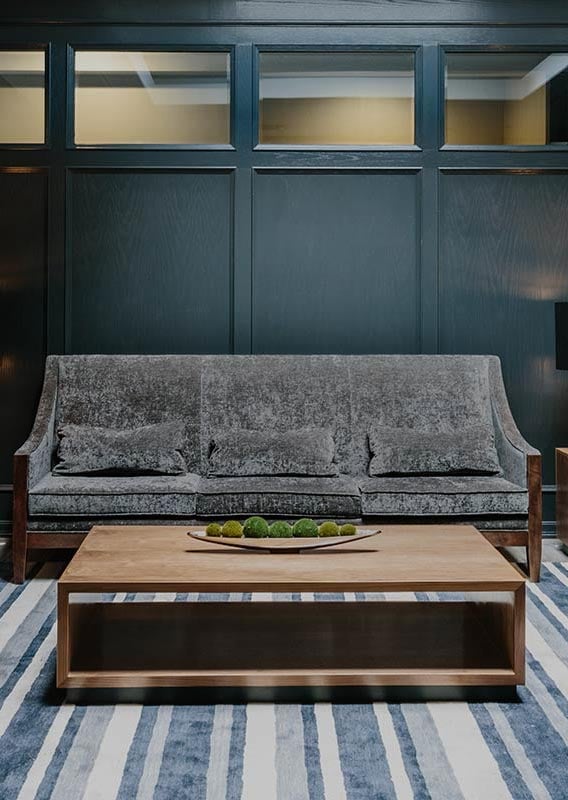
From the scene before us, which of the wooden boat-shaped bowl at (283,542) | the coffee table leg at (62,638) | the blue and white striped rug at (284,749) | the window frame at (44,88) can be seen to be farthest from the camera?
the window frame at (44,88)

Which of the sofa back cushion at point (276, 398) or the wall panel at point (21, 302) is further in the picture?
the wall panel at point (21, 302)

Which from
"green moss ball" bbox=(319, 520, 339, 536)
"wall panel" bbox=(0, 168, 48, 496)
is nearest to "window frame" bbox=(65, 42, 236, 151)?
"wall panel" bbox=(0, 168, 48, 496)

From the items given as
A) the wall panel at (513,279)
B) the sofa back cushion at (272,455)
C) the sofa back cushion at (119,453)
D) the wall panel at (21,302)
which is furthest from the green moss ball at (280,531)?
the wall panel at (21,302)

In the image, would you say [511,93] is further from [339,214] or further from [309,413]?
[309,413]

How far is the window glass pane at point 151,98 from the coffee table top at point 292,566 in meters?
2.41

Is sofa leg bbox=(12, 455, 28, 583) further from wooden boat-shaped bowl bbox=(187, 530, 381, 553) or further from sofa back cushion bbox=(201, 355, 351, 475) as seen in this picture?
wooden boat-shaped bowl bbox=(187, 530, 381, 553)

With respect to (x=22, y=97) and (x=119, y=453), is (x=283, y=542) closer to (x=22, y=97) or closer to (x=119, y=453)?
(x=119, y=453)

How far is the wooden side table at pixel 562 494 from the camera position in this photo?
387 centimetres

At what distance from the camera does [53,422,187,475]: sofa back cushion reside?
3.65m

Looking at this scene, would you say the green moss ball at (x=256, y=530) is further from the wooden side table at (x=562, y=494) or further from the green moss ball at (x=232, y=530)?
the wooden side table at (x=562, y=494)

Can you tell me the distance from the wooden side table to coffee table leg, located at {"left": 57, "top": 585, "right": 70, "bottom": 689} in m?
2.55

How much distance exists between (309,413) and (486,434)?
0.86 meters

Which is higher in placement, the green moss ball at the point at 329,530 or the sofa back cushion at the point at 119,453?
the sofa back cushion at the point at 119,453

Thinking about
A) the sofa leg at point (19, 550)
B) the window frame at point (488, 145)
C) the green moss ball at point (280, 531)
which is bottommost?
the sofa leg at point (19, 550)
